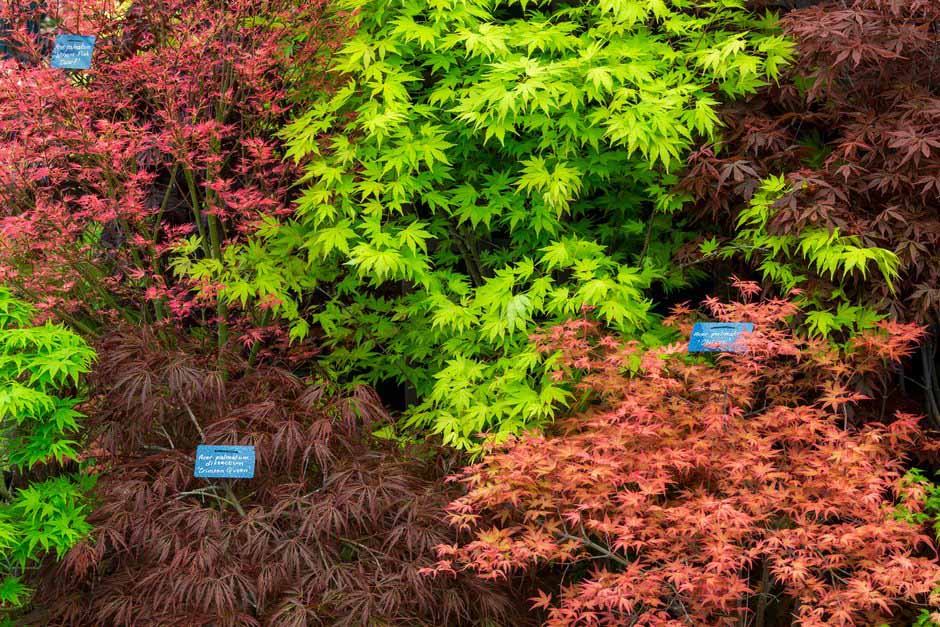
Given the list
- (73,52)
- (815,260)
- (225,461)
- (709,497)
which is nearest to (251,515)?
(225,461)

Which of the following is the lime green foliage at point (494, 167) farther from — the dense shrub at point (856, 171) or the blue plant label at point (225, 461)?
the blue plant label at point (225, 461)

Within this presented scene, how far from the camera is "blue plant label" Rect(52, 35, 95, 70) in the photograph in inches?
169

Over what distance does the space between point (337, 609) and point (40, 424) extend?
1.47 metres

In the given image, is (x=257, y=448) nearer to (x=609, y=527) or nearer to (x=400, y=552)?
(x=400, y=552)

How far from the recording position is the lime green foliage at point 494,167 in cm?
415

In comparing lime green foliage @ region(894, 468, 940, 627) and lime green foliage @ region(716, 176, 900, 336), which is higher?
lime green foliage @ region(716, 176, 900, 336)

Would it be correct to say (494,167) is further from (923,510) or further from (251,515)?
(923,510)

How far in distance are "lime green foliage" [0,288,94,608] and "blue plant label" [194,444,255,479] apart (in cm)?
53

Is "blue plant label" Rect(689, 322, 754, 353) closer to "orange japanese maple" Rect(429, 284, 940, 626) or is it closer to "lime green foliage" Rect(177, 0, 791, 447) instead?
"orange japanese maple" Rect(429, 284, 940, 626)

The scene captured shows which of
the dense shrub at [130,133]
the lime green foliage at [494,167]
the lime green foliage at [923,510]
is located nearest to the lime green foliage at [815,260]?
the lime green foliage at [494,167]

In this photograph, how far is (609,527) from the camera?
3316mm

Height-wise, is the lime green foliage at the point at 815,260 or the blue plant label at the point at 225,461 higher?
the lime green foliage at the point at 815,260

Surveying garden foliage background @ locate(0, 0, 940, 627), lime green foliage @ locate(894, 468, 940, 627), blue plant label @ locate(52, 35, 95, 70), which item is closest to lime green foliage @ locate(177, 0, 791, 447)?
garden foliage background @ locate(0, 0, 940, 627)

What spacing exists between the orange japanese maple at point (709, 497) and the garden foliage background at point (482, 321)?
0.02 metres
